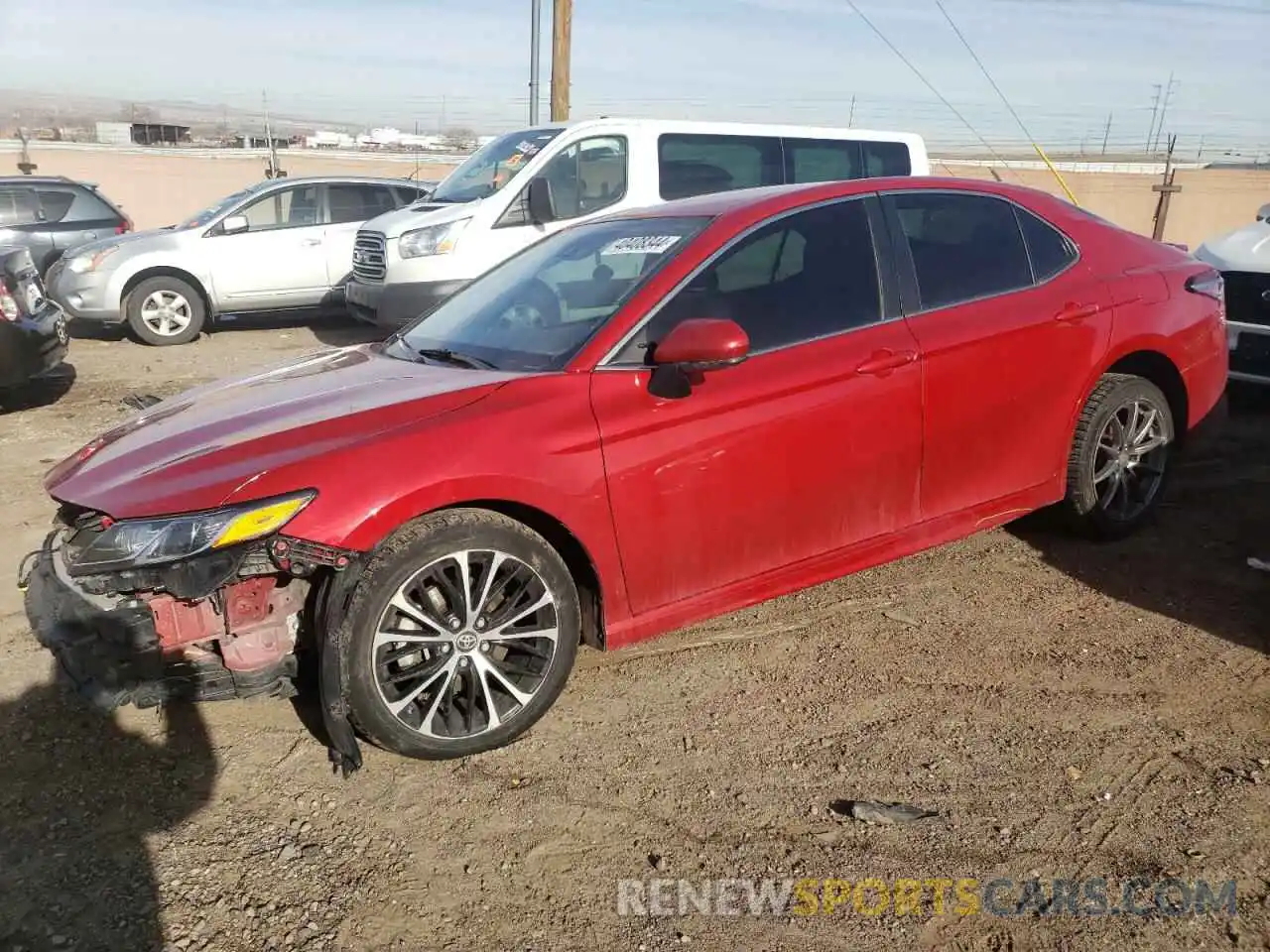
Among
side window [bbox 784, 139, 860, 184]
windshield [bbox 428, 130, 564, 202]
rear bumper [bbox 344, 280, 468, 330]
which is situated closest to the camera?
rear bumper [bbox 344, 280, 468, 330]

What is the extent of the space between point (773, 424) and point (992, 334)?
1.13 meters

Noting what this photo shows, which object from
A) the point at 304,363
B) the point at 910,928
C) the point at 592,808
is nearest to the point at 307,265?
the point at 304,363

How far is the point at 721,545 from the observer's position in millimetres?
3369

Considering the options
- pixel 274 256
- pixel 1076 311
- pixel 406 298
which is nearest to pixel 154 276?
pixel 274 256

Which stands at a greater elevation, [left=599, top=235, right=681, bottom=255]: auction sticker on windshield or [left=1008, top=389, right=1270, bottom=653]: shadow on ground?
[left=599, top=235, right=681, bottom=255]: auction sticker on windshield

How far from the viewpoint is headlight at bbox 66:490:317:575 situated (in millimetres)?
2732

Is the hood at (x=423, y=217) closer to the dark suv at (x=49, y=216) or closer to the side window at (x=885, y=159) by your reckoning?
the side window at (x=885, y=159)

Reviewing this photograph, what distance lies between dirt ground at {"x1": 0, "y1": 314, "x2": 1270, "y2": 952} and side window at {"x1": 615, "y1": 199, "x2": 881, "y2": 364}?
47.5 inches

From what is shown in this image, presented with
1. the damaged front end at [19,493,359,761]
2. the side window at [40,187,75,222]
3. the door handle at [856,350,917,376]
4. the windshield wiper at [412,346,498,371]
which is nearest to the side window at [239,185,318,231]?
the side window at [40,187,75,222]

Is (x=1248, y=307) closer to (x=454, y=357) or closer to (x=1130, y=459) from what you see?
(x=1130, y=459)

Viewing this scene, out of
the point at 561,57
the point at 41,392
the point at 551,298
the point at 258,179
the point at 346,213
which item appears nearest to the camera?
the point at 551,298

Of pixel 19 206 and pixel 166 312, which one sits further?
pixel 19 206

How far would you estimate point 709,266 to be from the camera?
11.3ft

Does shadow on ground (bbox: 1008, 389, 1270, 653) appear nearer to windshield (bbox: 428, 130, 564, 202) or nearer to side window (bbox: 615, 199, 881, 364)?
side window (bbox: 615, 199, 881, 364)
